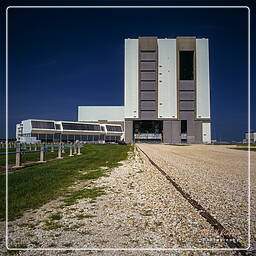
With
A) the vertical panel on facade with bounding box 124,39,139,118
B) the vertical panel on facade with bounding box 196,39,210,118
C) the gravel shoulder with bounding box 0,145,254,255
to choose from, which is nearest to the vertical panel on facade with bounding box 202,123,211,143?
the vertical panel on facade with bounding box 196,39,210,118

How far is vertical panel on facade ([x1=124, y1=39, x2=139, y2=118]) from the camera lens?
75.2 metres

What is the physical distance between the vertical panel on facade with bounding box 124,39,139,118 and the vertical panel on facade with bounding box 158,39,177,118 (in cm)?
719

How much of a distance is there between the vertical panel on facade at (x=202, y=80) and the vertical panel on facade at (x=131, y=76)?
1853cm

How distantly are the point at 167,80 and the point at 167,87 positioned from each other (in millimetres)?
2172

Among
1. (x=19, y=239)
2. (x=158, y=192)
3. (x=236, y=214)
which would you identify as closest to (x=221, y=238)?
(x=236, y=214)

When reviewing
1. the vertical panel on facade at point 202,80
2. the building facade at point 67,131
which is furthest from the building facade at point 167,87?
the building facade at point 67,131

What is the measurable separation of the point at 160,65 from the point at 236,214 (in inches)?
2924

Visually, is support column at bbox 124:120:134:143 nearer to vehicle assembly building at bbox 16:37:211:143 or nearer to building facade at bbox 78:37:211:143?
vehicle assembly building at bbox 16:37:211:143

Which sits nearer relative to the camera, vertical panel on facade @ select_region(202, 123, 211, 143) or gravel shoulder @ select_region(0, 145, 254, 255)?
gravel shoulder @ select_region(0, 145, 254, 255)

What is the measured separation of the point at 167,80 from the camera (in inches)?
2958

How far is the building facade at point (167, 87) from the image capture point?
7500cm

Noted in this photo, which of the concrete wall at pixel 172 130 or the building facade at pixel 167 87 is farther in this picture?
the concrete wall at pixel 172 130

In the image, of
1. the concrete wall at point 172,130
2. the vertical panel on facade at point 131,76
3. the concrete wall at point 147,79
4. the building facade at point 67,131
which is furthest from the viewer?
the building facade at point 67,131

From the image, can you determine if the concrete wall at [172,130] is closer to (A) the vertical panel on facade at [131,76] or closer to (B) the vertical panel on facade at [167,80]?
(B) the vertical panel on facade at [167,80]
